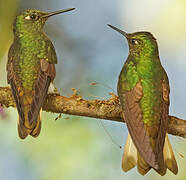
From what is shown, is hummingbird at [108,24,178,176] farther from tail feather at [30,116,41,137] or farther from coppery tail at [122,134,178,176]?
tail feather at [30,116,41,137]

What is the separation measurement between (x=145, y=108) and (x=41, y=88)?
11.6 inches

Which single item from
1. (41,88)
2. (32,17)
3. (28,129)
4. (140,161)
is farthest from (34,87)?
(140,161)

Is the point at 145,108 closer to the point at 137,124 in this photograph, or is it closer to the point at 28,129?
the point at 137,124

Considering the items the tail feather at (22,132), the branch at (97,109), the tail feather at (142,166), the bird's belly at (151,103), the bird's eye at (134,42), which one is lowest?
Answer: the tail feather at (142,166)

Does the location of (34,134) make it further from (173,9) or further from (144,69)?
(173,9)

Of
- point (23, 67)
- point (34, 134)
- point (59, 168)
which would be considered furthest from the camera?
point (59, 168)

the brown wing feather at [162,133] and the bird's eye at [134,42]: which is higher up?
the bird's eye at [134,42]

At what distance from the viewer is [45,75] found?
3.66ft

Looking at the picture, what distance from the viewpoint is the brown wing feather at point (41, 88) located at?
105cm

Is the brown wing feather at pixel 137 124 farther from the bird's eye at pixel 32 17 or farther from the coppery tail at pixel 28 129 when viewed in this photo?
the bird's eye at pixel 32 17

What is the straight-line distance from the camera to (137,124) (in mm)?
1042

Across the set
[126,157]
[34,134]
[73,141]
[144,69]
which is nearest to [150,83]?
[144,69]

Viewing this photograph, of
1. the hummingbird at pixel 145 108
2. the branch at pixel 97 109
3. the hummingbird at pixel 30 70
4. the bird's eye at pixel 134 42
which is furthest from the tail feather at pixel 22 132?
the bird's eye at pixel 134 42

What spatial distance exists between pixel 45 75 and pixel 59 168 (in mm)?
589
